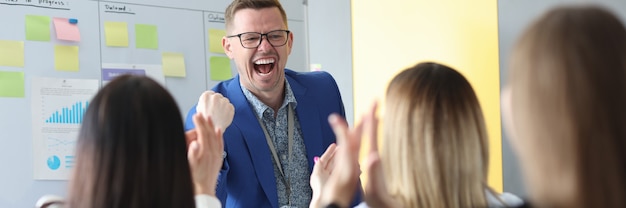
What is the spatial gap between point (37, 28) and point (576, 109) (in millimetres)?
2691

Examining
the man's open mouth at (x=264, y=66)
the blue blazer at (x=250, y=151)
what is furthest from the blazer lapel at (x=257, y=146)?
the man's open mouth at (x=264, y=66)

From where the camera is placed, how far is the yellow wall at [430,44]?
258cm

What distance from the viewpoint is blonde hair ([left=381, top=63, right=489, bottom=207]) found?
1402 millimetres

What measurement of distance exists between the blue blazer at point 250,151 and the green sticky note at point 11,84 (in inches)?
41.4

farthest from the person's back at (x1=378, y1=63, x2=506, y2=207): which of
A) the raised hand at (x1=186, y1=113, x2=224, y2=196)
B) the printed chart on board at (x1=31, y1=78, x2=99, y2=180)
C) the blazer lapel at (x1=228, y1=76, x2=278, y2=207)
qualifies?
the printed chart on board at (x1=31, y1=78, x2=99, y2=180)

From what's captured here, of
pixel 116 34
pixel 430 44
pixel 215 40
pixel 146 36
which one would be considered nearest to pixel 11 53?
pixel 116 34

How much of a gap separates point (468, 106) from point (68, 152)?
2269 millimetres

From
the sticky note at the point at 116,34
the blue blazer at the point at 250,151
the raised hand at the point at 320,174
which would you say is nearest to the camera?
the raised hand at the point at 320,174

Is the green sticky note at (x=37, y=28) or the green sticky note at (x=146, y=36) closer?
the green sticky note at (x=37, y=28)

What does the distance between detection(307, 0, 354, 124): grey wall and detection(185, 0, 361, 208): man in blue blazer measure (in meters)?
0.59

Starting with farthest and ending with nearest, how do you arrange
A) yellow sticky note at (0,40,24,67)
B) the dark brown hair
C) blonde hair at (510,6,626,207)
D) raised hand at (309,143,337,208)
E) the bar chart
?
the bar chart, yellow sticky note at (0,40,24,67), the dark brown hair, raised hand at (309,143,337,208), blonde hair at (510,6,626,207)

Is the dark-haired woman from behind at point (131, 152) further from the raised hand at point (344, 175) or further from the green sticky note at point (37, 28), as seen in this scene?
the green sticky note at point (37, 28)

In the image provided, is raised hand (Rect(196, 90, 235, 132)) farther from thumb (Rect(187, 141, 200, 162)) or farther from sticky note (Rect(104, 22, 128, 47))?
sticky note (Rect(104, 22, 128, 47))

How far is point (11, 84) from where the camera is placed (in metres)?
3.11
